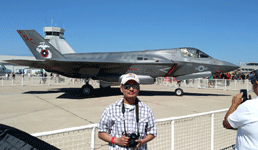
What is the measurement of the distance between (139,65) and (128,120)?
1047 centimetres

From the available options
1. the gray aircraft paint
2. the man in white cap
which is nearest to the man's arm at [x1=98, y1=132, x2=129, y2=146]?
the man in white cap

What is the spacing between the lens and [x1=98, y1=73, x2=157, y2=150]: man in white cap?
7.09 feet

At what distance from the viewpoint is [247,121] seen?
6.37ft

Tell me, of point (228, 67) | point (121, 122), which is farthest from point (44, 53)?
point (228, 67)

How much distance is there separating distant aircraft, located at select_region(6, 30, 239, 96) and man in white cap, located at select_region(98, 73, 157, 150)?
9864 mm

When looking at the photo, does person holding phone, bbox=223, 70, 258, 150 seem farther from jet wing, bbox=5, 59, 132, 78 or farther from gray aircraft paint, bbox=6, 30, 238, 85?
jet wing, bbox=5, 59, 132, 78

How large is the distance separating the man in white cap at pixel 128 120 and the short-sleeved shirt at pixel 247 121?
3.12 feet

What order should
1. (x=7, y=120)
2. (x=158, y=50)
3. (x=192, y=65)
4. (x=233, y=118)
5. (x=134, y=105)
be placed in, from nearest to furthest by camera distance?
1. (x=233, y=118)
2. (x=134, y=105)
3. (x=7, y=120)
4. (x=192, y=65)
5. (x=158, y=50)

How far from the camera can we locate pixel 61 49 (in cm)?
1585

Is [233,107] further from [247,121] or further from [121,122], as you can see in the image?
[121,122]

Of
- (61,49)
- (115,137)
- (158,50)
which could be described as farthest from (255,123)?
(61,49)

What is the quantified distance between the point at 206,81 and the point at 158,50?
10.1 meters

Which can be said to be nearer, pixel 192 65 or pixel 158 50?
pixel 192 65

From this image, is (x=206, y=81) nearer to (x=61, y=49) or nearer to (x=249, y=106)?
(x=61, y=49)
